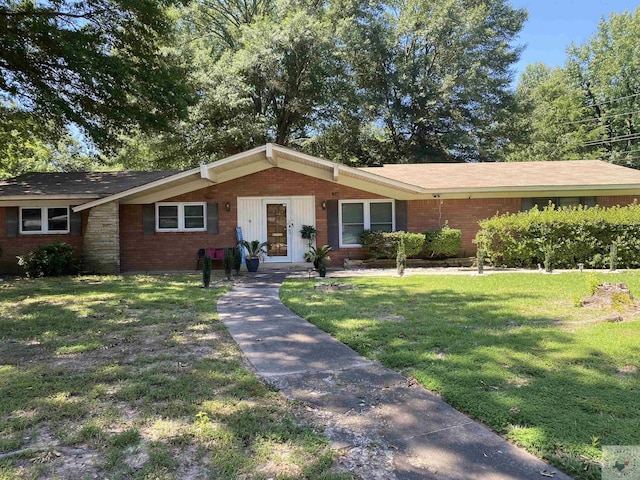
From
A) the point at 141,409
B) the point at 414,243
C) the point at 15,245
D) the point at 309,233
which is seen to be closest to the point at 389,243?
the point at 414,243

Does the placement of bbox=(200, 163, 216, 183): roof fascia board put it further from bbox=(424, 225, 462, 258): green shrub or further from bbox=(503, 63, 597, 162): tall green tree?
bbox=(503, 63, 597, 162): tall green tree

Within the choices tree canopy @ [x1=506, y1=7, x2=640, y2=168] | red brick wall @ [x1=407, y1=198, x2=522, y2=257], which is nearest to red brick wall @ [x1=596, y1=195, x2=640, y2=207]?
red brick wall @ [x1=407, y1=198, x2=522, y2=257]

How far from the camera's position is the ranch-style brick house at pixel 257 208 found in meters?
13.3

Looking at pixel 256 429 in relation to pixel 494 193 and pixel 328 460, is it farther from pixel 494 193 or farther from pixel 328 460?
pixel 494 193

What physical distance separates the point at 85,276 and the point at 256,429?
38.1 ft

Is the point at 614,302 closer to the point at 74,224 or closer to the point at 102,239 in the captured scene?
the point at 102,239

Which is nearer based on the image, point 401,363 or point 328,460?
point 328,460

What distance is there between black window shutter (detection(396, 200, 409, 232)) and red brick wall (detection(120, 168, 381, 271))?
6.96ft

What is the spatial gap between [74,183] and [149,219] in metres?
3.44

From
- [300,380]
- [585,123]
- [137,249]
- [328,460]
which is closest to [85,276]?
[137,249]

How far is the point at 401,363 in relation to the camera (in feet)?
14.0

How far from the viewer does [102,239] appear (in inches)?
513

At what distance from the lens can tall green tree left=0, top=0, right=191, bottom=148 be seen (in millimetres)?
11750

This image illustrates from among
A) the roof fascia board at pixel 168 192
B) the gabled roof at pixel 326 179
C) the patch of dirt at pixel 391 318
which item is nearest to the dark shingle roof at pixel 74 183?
the gabled roof at pixel 326 179
